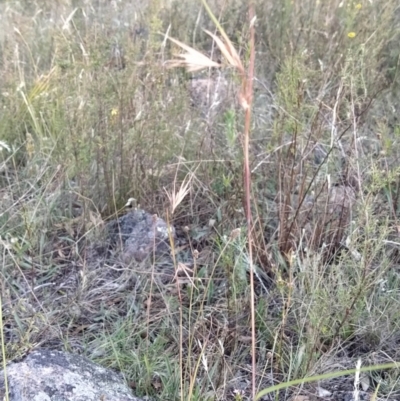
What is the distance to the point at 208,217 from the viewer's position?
2285 mm

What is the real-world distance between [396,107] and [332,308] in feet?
4.49

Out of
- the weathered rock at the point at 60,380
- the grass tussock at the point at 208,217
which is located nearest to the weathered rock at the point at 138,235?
the grass tussock at the point at 208,217

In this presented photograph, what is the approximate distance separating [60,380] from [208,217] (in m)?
1.03

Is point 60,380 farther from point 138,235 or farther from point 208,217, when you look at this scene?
point 208,217

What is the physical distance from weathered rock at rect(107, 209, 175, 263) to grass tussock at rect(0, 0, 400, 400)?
0.18 ft

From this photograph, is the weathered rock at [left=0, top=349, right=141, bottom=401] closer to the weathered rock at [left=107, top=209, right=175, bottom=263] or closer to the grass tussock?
the grass tussock

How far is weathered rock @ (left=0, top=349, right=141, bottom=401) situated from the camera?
1.35 m

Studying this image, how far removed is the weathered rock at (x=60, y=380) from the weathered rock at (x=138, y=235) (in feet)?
2.03

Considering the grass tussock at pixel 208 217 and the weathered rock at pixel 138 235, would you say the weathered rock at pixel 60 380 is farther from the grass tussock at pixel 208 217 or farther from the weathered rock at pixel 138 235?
the weathered rock at pixel 138 235

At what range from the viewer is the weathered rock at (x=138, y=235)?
2.10 meters

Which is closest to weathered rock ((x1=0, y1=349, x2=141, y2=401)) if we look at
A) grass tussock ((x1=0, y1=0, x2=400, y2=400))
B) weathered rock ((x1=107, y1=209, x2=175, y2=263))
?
grass tussock ((x1=0, y1=0, x2=400, y2=400))

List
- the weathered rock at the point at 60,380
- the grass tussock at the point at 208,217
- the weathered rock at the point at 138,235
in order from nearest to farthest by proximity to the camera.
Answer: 1. the weathered rock at the point at 60,380
2. the grass tussock at the point at 208,217
3. the weathered rock at the point at 138,235

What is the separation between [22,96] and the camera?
104 inches

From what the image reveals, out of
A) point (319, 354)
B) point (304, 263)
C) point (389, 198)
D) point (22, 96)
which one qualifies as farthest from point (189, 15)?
point (319, 354)
